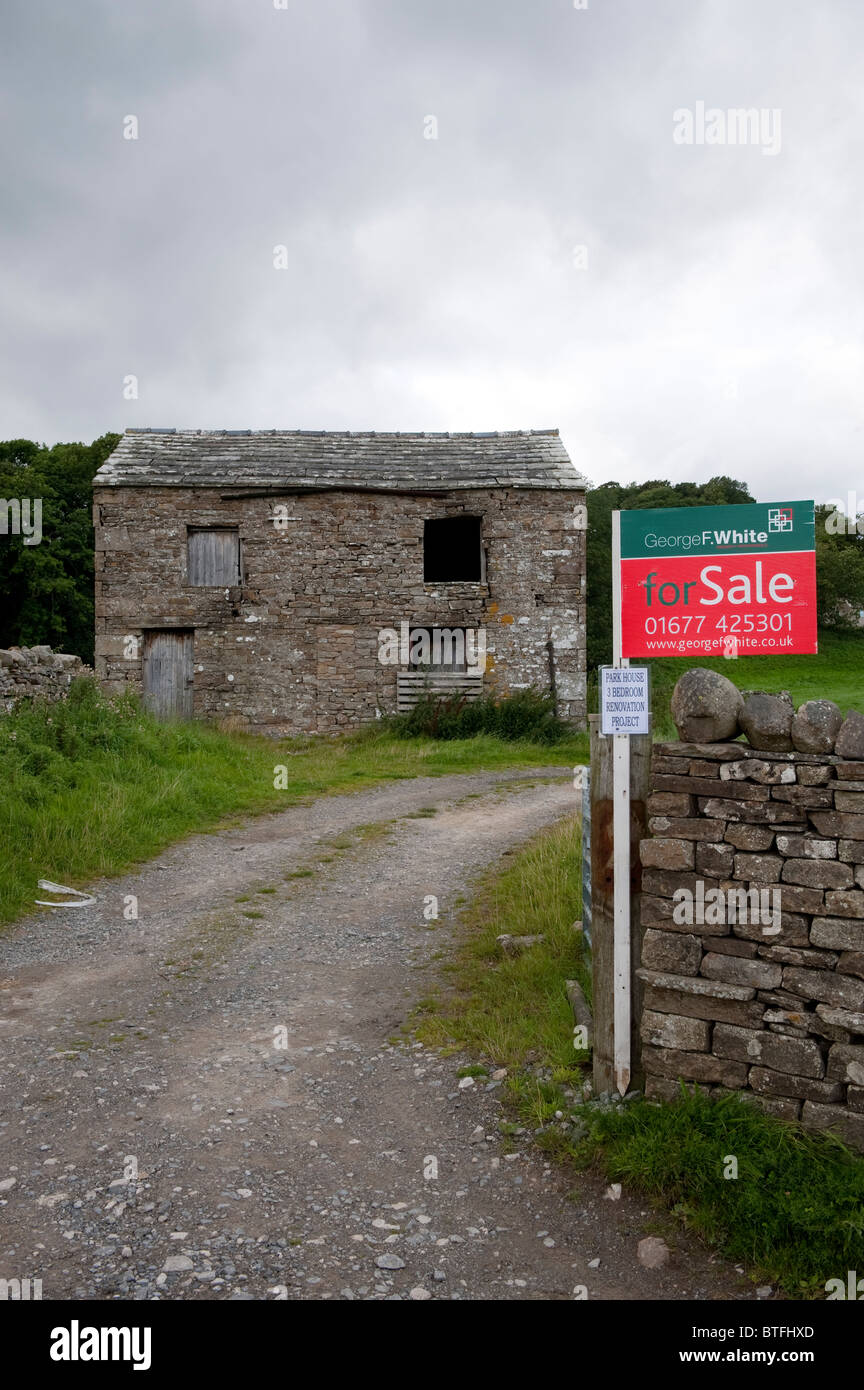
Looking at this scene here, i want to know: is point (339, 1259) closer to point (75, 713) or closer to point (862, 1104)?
point (862, 1104)

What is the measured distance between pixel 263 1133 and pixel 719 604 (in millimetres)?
3362

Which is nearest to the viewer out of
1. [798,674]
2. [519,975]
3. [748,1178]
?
[748,1178]

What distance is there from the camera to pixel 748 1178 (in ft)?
11.6

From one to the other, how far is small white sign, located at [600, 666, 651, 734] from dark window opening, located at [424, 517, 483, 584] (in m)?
15.5

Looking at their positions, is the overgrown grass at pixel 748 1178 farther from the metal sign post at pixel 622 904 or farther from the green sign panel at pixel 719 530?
the green sign panel at pixel 719 530

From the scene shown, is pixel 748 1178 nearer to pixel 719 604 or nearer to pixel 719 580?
pixel 719 604

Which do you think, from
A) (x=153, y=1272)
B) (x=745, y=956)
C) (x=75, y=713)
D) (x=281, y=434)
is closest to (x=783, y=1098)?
(x=745, y=956)

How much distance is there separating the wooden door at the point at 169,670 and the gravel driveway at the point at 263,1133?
10560 millimetres

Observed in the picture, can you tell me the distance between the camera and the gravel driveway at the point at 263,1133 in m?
3.29

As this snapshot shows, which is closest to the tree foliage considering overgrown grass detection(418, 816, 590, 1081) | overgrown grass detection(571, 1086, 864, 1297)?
overgrown grass detection(418, 816, 590, 1081)

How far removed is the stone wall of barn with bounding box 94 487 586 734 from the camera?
57.2 feet

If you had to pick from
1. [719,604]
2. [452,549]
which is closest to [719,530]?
[719,604]

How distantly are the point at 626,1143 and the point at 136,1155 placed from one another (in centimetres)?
222

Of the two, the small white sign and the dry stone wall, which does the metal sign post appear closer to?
the small white sign
